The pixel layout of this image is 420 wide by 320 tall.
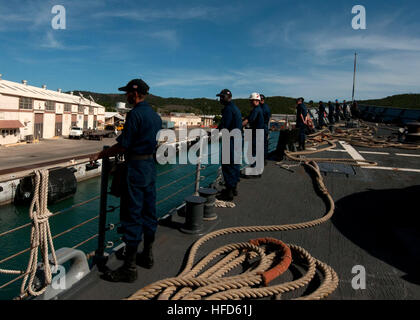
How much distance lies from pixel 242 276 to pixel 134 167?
1.21 m

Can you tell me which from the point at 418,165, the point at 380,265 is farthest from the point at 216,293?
the point at 418,165

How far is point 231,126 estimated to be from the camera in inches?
163

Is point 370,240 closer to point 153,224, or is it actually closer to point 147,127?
point 153,224

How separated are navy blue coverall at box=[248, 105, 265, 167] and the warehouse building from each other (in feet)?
101

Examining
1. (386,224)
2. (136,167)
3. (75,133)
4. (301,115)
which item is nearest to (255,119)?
(386,224)

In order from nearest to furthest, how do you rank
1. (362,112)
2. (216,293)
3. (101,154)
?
(216,293) < (101,154) < (362,112)

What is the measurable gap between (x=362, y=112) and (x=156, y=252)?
24.4m

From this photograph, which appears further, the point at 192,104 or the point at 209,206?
the point at 192,104

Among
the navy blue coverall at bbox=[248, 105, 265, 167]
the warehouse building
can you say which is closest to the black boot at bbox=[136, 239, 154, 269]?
the navy blue coverall at bbox=[248, 105, 265, 167]

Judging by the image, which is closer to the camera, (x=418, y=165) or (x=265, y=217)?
(x=265, y=217)

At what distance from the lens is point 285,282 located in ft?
7.49

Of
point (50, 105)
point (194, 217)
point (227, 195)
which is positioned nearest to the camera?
point (194, 217)

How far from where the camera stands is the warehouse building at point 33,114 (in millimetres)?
29344

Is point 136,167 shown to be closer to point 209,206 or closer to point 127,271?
point 127,271
